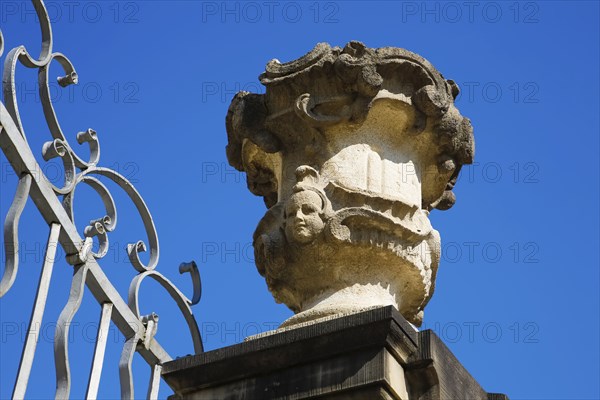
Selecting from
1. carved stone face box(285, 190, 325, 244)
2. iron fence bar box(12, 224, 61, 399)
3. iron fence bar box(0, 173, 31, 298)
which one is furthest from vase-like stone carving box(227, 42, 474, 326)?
iron fence bar box(0, 173, 31, 298)

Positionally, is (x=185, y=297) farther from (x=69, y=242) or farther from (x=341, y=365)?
(x=341, y=365)

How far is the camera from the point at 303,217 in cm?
495

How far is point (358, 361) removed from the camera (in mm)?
4410

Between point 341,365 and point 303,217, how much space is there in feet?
2.55

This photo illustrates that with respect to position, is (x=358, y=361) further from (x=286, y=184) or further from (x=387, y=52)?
(x=387, y=52)

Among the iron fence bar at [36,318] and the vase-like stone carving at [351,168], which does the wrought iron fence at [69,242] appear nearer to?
the iron fence bar at [36,318]

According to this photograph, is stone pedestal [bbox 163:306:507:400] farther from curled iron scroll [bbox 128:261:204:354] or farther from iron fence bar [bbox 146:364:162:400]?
curled iron scroll [bbox 128:261:204:354]

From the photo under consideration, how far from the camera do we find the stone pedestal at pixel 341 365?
14.3 feet

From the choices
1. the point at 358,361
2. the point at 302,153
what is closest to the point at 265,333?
the point at 358,361

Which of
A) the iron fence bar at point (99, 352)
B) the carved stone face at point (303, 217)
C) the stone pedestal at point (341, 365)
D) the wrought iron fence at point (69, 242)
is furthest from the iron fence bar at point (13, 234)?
the carved stone face at point (303, 217)

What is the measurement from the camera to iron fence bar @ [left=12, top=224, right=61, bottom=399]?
4.61m

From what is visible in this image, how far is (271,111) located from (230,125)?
1.05 ft

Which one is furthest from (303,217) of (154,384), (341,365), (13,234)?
(154,384)

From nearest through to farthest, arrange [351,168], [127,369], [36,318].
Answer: [36,318], [351,168], [127,369]
